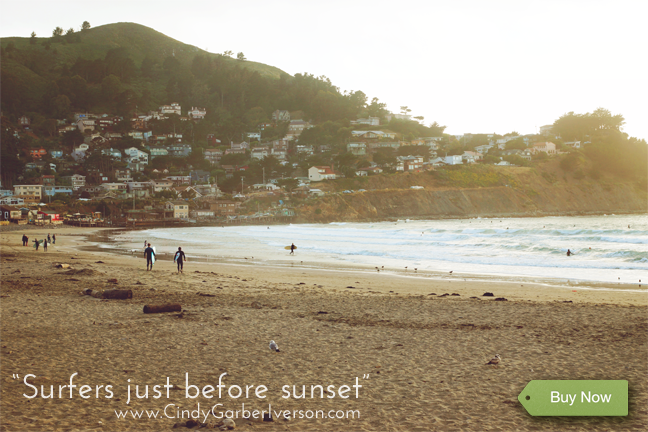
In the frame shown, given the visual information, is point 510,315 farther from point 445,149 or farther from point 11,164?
point 445,149

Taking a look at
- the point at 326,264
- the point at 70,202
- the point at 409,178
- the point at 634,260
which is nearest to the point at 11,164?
the point at 70,202

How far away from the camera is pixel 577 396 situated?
11.6 feet

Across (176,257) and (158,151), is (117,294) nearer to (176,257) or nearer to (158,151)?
(176,257)

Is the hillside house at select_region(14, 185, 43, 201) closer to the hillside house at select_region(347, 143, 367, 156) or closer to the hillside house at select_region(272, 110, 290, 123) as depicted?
the hillside house at select_region(347, 143, 367, 156)

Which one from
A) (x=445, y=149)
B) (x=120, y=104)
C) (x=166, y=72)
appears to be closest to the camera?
(x=445, y=149)

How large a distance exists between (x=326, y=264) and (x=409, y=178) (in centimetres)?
8050

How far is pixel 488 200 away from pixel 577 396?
A: 97.8 m

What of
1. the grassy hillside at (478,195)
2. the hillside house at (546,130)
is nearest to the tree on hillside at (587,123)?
the hillside house at (546,130)

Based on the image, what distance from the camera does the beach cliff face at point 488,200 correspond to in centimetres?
8525

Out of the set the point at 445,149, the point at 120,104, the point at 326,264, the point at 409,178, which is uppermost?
the point at 120,104

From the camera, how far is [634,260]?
19.7 m

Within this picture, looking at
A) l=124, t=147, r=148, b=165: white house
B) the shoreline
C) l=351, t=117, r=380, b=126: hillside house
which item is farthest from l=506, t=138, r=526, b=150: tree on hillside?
the shoreline

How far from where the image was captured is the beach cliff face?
85250 mm

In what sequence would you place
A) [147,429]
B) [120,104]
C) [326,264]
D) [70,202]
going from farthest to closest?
[120,104], [70,202], [326,264], [147,429]
